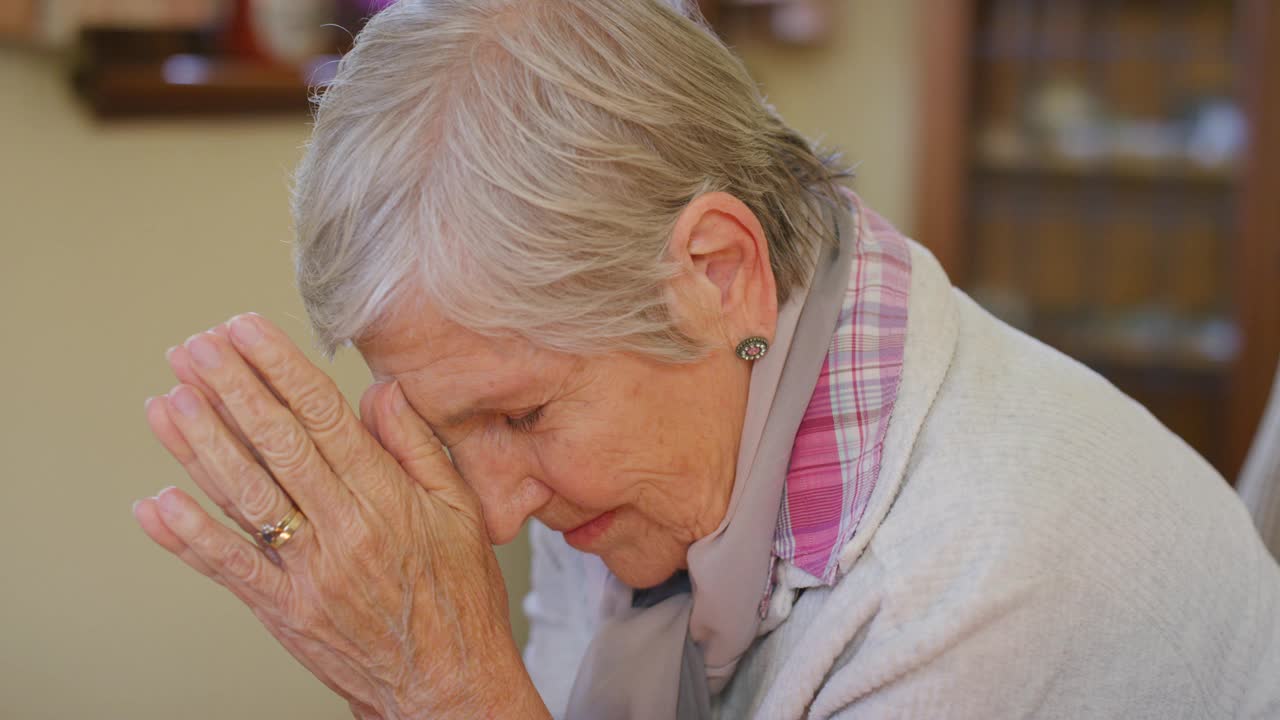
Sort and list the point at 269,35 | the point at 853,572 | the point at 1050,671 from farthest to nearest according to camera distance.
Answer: the point at 269,35, the point at 853,572, the point at 1050,671

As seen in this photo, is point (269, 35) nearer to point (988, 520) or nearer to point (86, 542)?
point (86, 542)

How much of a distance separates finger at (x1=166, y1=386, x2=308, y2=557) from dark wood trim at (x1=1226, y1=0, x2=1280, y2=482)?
9.84 ft

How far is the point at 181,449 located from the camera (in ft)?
3.25

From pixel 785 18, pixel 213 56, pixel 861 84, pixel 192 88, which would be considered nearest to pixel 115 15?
pixel 192 88

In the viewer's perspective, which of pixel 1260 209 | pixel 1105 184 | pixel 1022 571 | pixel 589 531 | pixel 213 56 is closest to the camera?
pixel 1022 571

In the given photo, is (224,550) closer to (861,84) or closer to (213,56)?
(213,56)

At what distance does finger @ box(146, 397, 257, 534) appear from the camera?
98cm

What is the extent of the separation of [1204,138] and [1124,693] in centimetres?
287

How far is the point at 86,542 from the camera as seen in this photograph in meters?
1.30

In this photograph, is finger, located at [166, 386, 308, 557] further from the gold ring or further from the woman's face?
the woman's face

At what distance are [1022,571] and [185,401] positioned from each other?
2.27 feet

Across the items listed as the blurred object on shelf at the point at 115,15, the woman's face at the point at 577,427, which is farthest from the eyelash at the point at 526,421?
the blurred object on shelf at the point at 115,15

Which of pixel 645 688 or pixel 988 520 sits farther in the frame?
pixel 645 688

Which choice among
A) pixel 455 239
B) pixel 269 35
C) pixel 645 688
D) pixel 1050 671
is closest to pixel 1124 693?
pixel 1050 671
